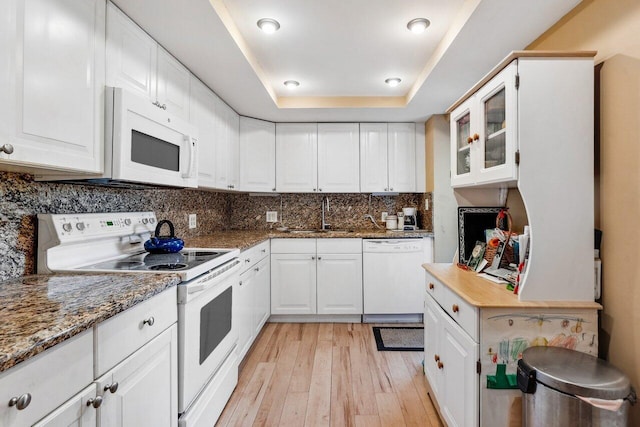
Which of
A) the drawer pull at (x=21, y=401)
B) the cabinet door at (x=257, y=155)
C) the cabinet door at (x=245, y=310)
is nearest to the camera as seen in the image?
the drawer pull at (x=21, y=401)

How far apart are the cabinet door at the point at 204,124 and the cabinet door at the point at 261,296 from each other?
2.97 ft

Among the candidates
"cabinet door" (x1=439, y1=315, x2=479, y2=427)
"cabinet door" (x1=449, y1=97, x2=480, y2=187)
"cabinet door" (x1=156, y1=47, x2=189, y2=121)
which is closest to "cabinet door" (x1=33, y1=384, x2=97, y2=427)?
"cabinet door" (x1=439, y1=315, x2=479, y2=427)

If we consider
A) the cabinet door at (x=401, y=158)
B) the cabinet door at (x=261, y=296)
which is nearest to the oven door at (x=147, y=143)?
the cabinet door at (x=261, y=296)

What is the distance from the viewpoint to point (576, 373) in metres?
→ 1.08

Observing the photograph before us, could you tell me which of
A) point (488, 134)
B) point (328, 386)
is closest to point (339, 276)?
point (328, 386)

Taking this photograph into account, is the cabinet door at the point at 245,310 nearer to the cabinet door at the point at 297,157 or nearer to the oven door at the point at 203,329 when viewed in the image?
the oven door at the point at 203,329

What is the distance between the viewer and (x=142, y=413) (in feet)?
3.60

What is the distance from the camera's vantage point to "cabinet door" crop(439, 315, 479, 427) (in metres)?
1.29

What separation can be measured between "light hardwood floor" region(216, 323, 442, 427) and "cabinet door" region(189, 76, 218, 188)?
150cm

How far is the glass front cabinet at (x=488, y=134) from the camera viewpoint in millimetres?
1385

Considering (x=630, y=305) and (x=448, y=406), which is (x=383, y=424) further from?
(x=630, y=305)

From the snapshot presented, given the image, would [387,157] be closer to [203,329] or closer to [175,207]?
[175,207]

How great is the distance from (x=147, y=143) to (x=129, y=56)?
0.44 m

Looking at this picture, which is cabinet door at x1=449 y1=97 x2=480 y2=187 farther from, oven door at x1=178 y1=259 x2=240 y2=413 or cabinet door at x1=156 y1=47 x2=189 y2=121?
cabinet door at x1=156 y1=47 x2=189 y2=121
